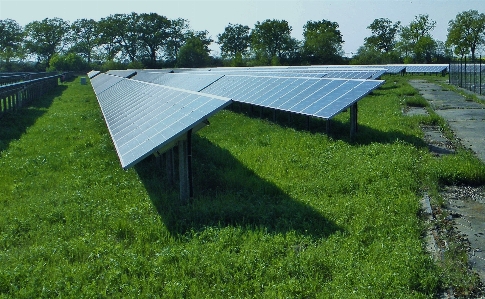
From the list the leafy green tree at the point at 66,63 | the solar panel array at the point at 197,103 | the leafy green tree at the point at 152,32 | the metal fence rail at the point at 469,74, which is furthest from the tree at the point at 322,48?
the solar panel array at the point at 197,103

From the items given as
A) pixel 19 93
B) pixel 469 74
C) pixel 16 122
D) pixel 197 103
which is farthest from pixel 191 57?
pixel 197 103

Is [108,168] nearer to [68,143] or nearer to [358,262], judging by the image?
[68,143]

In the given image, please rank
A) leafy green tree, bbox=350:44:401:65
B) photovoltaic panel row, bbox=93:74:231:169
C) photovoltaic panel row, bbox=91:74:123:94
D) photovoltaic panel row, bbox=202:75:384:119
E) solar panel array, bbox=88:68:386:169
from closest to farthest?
photovoltaic panel row, bbox=93:74:231:169 → solar panel array, bbox=88:68:386:169 → photovoltaic panel row, bbox=202:75:384:119 → photovoltaic panel row, bbox=91:74:123:94 → leafy green tree, bbox=350:44:401:65

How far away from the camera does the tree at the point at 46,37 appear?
310 feet

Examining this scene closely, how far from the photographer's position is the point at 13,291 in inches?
212

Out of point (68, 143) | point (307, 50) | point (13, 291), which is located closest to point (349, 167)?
point (13, 291)

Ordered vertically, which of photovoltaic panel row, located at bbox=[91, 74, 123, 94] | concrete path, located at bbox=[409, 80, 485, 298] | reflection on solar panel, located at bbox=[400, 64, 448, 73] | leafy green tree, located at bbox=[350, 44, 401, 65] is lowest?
concrete path, located at bbox=[409, 80, 485, 298]

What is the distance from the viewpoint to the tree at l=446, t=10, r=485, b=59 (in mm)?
74875

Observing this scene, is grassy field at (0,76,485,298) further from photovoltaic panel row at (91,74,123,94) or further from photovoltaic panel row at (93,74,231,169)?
photovoltaic panel row at (91,74,123,94)

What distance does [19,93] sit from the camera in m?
23.3

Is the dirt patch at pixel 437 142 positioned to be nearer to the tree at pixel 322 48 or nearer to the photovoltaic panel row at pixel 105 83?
the photovoltaic panel row at pixel 105 83

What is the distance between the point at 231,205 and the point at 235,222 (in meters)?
0.68

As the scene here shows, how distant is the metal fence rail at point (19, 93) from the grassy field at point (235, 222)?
8055mm

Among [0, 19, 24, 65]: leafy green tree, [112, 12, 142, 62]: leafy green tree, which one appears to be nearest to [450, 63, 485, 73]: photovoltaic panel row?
[112, 12, 142, 62]: leafy green tree
